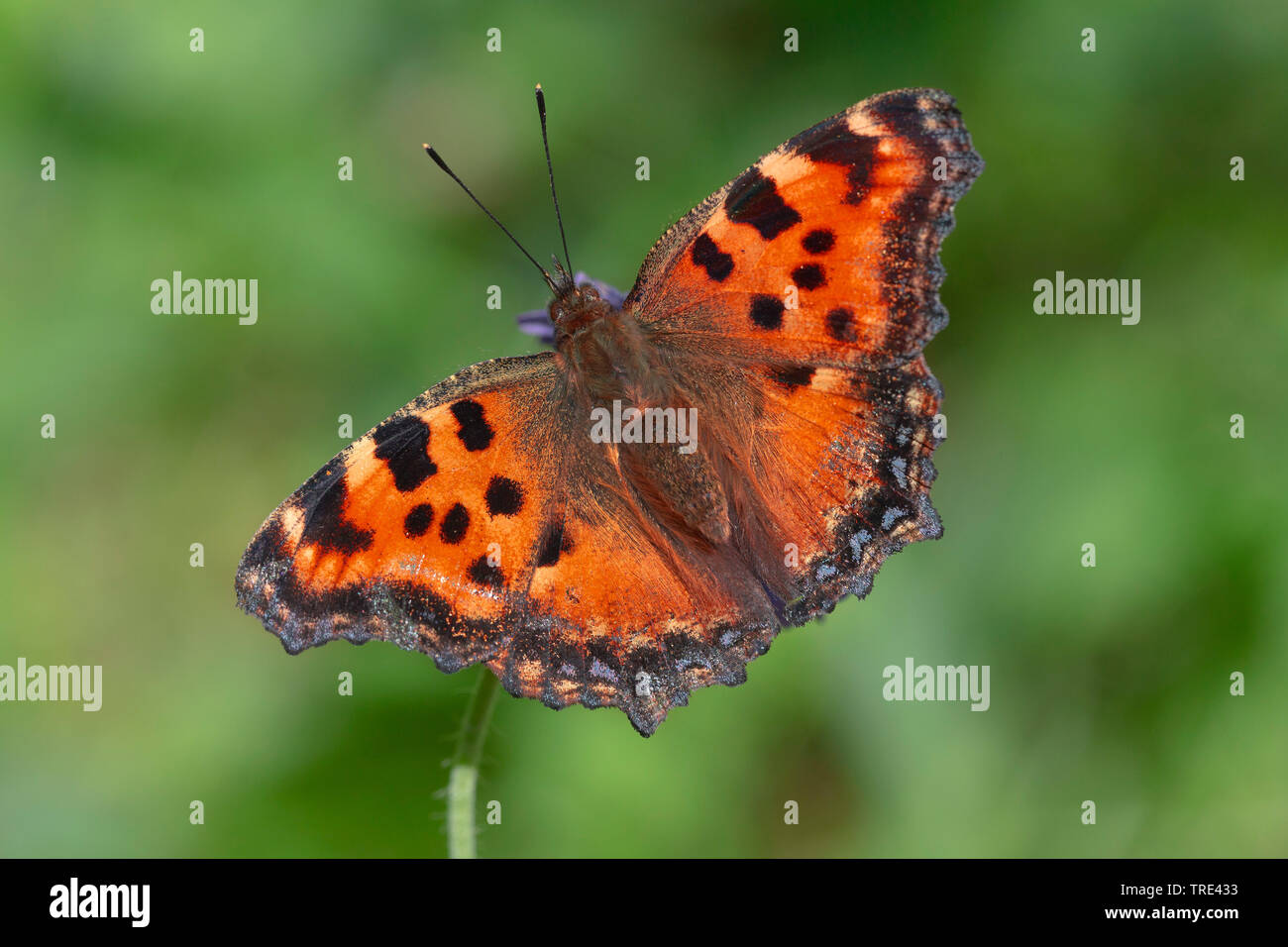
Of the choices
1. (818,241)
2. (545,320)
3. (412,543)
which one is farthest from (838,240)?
(412,543)

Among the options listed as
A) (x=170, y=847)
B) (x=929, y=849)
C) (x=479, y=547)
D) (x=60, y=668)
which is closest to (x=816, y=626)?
(x=929, y=849)

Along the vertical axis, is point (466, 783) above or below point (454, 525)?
below

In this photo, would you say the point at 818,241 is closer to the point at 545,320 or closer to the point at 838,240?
the point at 838,240

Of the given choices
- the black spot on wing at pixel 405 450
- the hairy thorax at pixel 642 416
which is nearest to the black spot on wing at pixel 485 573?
the black spot on wing at pixel 405 450

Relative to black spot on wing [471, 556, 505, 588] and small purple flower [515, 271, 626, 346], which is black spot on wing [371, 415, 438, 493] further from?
small purple flower [515, 271, 626, 346]

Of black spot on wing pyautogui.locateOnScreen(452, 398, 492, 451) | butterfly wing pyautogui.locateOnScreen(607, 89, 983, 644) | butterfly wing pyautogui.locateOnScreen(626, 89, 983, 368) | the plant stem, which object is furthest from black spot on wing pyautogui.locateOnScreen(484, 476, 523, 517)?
butterfly wing pyautogui.locateOnScreen(626, 89, 983, 368)

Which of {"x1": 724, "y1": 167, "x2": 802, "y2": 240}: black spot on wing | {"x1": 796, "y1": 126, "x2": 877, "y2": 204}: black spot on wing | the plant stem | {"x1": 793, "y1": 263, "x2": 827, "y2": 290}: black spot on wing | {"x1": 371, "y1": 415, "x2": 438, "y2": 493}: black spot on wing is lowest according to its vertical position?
the plant stem

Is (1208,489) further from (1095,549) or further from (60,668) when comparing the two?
(60,668)
